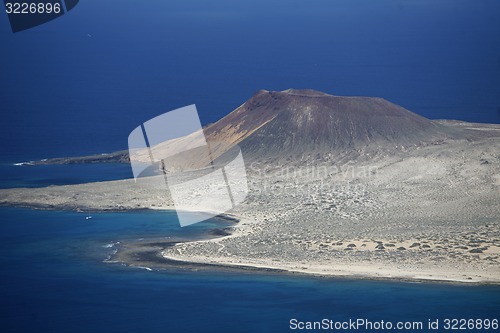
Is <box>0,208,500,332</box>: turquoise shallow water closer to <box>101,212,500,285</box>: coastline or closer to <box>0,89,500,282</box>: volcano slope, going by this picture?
<box>101,212,500,285</box>: coastline

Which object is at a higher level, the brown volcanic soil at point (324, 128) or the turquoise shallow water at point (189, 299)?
the brown volcanic soil at point (324, 128)

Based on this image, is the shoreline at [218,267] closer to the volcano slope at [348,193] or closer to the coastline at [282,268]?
the coastline at [282,268]

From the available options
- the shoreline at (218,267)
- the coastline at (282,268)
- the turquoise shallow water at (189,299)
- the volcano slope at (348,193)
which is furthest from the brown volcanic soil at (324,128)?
the turquoise shallow water at (189,299)

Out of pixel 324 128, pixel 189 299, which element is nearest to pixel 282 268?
pixel 189 299

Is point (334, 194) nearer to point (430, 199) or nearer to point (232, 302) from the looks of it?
point (430, 199)

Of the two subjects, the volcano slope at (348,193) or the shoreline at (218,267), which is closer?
the shoreline at (218,267)

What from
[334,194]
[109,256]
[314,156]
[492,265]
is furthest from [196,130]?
[492,265]

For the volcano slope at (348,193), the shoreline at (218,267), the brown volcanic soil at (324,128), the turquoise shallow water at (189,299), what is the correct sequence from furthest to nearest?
the brown volcanic soil at (324,128)
the volcano slope at (348,193)
the shoreline at (218,267)
the turquoise shallow water at (189,299)
